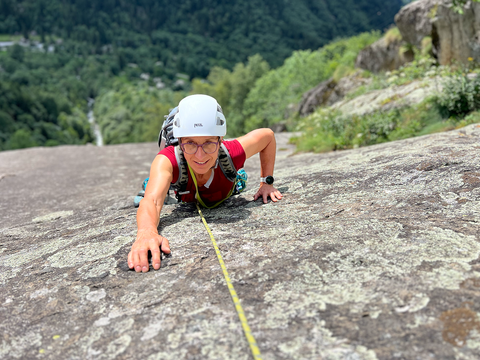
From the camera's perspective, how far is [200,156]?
3.58 metres

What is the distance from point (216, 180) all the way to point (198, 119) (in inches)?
34.1

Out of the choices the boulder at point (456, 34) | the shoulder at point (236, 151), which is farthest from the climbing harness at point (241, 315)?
the boulder at point (456, 34)

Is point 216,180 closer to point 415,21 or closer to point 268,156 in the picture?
point 268,156

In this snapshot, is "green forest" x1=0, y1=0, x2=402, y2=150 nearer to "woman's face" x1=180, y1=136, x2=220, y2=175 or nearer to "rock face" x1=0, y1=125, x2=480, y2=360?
"rock face" x1=0, y1=125, x2=480, y2=360

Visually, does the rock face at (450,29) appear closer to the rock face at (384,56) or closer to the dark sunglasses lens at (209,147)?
the rock face at (384,56)

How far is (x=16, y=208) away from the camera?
6375mm

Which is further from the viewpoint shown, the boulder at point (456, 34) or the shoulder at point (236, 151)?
the boulder at point (456, 34)

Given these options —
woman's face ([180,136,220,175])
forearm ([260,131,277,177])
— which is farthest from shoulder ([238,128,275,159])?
woman's face ([180,136,220,175])

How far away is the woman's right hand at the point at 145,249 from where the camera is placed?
276 centimetres

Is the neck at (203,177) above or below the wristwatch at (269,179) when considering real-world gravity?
above

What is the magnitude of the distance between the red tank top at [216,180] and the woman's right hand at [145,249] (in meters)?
0.99

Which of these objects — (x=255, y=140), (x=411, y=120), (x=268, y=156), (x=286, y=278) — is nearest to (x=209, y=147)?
(x=255, y=140)

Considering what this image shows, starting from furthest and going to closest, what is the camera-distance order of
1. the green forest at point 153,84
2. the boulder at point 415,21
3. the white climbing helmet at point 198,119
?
the green forest at point 153,84 → the boulder at point 415,21 → the white climbing helmet at point 198,119

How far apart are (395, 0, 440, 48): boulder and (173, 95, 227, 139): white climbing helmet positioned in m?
14.5
